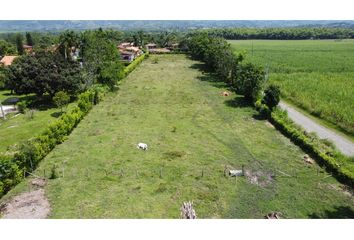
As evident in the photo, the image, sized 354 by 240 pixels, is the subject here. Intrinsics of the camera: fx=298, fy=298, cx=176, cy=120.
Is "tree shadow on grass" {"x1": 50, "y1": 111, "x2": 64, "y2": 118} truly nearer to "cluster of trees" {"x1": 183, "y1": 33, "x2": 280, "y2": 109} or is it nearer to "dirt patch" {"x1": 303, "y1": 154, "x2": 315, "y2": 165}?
"cluster of trees" {"x1": 183, "y1": 33, "x2": 280, "y2": 109}

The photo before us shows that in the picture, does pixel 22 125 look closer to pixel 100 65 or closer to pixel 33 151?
pixel 33 151

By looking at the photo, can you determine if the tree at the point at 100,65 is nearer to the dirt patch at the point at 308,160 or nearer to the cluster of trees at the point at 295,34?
the dirt patch at the point at 308,160

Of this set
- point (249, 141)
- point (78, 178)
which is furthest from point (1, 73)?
point (249, 141)

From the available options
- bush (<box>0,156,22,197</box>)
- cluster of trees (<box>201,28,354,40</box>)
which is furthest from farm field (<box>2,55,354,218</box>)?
cluster of trees (<box>201,28,354,40</box>)

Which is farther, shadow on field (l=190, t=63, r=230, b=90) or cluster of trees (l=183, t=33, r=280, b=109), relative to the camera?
shadow on field (l=190, t=63, r=230, b=90)

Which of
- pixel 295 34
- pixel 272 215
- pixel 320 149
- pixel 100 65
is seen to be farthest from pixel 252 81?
pixel 295 34

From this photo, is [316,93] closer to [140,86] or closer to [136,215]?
[140,86]
